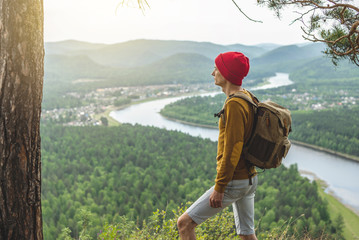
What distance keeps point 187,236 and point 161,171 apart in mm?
20478

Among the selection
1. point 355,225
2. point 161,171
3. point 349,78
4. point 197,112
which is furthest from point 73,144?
point 349,78

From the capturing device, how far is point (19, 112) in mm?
1317

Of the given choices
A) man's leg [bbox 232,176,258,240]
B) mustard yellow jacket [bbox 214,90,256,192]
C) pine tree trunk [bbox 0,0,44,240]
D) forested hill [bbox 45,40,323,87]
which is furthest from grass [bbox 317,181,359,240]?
forested hill [bbox 45,40,323,87]

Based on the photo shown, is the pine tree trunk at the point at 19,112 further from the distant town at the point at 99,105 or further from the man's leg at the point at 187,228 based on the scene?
the distant town at the point at 99,105

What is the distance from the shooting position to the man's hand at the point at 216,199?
139 cm

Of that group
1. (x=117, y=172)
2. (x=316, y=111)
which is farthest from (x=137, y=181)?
(x=316, y=111)

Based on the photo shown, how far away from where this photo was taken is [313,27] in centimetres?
302

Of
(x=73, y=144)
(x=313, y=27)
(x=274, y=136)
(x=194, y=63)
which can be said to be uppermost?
(x=194, y=63)

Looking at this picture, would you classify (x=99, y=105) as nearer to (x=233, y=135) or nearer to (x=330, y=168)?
(x=330, y=168)

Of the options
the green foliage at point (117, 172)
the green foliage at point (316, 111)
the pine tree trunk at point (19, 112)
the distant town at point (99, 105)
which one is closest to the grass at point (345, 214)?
the green foliage at point (117, 172)

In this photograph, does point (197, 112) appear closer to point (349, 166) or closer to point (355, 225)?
point (349, 166)

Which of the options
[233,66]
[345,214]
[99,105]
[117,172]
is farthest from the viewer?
[99,105]

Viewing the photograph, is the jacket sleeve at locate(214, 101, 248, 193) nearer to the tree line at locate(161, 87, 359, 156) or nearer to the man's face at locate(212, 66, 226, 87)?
the man's face at locate(212, 66, 226, 87)

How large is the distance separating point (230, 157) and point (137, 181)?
720 inches
